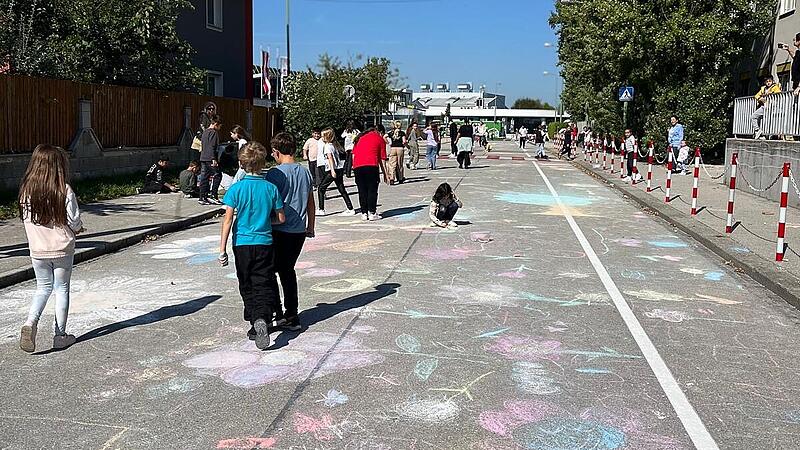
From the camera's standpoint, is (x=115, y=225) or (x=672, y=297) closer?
(x=672, y=297)

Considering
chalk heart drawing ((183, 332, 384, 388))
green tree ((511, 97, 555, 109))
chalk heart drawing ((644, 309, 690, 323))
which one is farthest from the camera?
green tree ((511, 97, 555, 109))

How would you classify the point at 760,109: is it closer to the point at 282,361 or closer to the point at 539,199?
the point at 539,199

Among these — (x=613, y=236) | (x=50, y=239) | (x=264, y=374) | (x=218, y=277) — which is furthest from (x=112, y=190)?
(x=264, y=374)

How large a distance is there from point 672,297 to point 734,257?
259 centimetres

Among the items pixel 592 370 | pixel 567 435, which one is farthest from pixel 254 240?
pixel 567 435

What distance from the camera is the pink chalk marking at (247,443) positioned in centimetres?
417

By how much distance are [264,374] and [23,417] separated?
1.47m

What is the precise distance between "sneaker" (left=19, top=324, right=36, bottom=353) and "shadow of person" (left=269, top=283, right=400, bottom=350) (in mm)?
1696

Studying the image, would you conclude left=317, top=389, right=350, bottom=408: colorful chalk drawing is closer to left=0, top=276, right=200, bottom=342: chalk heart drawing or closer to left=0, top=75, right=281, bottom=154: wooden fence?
left=0, top=276, right=200, bottom=342: chalk heart drawing

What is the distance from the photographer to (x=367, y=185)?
539 inches

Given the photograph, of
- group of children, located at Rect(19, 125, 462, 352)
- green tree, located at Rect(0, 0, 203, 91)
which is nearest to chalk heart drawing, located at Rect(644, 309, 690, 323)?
group of children, located at Rect(19, 125, 462, 352)

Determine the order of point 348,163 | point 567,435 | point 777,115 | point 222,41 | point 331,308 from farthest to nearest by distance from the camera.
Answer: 1. point 222,41
2. point 348,163
3. point 777,115
4. point 331,308
5. point 567,435

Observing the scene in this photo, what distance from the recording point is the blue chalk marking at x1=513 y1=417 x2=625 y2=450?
4227 mm

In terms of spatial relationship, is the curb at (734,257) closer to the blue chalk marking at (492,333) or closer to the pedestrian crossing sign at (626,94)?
the blue chalk marking at (492,333)
